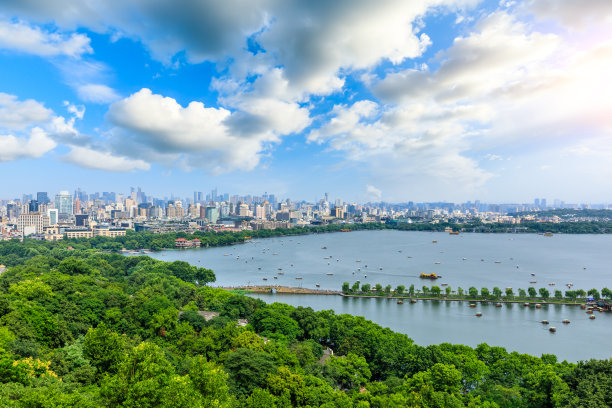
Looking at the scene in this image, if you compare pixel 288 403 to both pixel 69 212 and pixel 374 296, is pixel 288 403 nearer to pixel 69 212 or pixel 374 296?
pixel 374 296

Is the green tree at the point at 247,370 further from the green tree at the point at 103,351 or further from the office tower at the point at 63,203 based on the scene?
the office tower at the point at 63,203

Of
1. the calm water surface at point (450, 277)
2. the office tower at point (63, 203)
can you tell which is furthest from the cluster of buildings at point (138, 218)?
the calm water surface at point (450, 277)

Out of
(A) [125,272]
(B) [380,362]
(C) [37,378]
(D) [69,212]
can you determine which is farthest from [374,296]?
(D) [69,212]

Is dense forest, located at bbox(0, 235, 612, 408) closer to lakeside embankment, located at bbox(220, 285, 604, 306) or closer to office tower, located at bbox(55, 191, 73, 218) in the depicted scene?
lakeside embankment, located at bbox(220, 285, 604, 306)

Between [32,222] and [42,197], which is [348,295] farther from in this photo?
[42,197]

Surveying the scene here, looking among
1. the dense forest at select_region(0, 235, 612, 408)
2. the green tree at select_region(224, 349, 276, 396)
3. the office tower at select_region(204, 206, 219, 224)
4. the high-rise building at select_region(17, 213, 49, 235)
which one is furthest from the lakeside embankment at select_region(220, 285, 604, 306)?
the office tower at select_region(204, 206, 219, 224)
